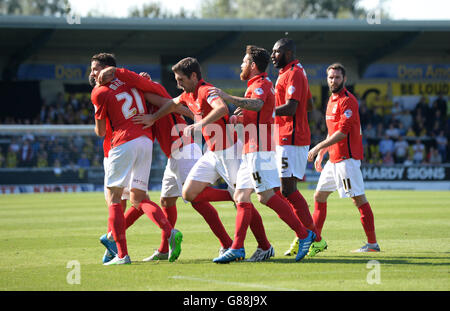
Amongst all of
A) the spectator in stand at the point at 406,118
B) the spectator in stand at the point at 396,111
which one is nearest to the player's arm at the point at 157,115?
the spectator in stand at the point at 406,118

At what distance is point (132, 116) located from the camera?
25.7ft

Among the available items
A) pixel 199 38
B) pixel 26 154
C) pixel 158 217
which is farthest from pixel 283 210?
pixel 199 38

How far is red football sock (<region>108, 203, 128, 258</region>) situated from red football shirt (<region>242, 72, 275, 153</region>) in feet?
4.91

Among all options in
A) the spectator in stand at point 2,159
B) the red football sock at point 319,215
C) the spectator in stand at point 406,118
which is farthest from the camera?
the spectator in stand at point 406,118

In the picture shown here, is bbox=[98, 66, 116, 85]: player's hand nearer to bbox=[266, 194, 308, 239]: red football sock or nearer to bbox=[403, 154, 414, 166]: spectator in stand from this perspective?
bbox=[266, 194, 308, 239]: red football sock

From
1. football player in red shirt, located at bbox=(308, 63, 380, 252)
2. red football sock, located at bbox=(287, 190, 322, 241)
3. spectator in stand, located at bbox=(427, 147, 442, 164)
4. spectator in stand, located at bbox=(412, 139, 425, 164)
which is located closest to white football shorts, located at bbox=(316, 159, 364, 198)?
football player in red shirt, located at bbox=(308, 63, 380, 252)

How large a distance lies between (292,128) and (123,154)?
6.46 feet

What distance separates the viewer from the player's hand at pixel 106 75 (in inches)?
302

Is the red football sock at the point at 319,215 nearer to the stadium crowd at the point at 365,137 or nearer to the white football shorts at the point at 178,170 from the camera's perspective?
the white football shorts at the point at 178,170

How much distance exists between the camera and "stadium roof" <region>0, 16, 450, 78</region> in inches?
983

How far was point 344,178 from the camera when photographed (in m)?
8.84

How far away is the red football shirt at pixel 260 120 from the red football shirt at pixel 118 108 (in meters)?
1.19

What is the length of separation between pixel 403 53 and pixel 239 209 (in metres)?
25.3
